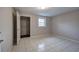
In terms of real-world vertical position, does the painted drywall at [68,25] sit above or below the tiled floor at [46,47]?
above

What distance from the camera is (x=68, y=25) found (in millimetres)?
6191

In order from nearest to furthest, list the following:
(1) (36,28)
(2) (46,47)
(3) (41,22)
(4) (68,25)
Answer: (2) (46,47) → (4) (68,25) → (1) (36,28) → (3) (41,22)

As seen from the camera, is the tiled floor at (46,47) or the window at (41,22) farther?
the window at (41,22)

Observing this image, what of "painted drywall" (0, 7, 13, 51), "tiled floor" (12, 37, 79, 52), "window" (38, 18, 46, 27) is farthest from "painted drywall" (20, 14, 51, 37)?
"painted drywall" (0, 7, 13, 51)

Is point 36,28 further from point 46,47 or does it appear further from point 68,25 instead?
point 46,47

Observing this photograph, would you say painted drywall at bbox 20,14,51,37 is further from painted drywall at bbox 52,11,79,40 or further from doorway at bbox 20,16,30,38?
painted drywall at bbox 52,11,79,40

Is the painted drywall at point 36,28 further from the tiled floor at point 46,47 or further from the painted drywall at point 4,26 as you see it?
the painted drywall at point 4,26

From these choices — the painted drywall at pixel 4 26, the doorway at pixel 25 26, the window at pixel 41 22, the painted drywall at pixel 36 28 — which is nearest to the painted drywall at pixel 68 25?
the painted drywall at pixel 36 28

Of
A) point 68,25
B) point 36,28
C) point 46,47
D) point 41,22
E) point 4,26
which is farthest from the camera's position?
point 41,22

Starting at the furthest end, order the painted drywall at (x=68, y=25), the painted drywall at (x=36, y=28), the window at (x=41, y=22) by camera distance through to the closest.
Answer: the window at (x=41, y=22) → the painted drywall at (x=36, y=28) → the painted drywall at (x=68, y=25)

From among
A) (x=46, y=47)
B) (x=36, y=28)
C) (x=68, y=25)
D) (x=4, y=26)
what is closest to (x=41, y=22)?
(x=36, y=28)

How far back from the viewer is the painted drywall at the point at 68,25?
18.1ft

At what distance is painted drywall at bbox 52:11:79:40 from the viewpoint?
5525 millimetres

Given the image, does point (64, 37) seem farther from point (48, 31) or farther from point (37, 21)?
point (37, 21)
